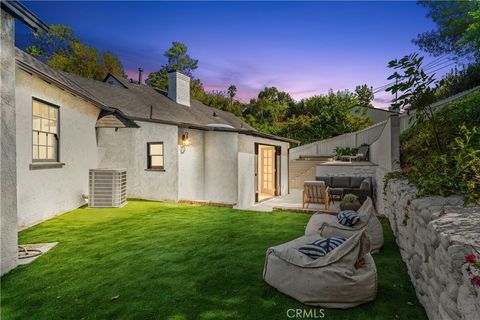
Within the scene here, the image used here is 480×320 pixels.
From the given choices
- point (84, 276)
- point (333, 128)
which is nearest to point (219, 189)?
point (84, 276)

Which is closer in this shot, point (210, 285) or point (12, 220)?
point (210, 285)

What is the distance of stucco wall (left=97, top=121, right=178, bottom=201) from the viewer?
30.6 feet

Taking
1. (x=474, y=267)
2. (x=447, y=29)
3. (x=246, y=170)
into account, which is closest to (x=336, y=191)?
(x=246, y=170)

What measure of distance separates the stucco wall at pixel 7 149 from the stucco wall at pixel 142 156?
564 centimetres

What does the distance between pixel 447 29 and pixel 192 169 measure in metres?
20.4

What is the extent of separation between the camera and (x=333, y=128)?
69.7 feet

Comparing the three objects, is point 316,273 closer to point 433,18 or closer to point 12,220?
point 12,220

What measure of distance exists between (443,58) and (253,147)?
1672cm

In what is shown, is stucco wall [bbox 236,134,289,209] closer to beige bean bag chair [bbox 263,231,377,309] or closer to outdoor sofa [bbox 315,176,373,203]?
outdoor sofa [bbox 315,176,373,203]

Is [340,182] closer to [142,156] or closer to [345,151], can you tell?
[345,151]

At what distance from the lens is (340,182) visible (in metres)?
11.0

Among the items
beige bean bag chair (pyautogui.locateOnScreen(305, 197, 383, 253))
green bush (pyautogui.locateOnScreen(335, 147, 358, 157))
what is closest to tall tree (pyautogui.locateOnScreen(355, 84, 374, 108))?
green bush (pyautogui.locateOnScreen(335, 147, 358, 157))

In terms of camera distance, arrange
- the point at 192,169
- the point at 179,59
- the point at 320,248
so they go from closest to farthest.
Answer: the point at 320,248 < the point at 192,169 < the point at 179,59

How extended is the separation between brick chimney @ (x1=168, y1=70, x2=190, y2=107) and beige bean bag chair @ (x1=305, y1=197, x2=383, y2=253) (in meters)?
13.2
